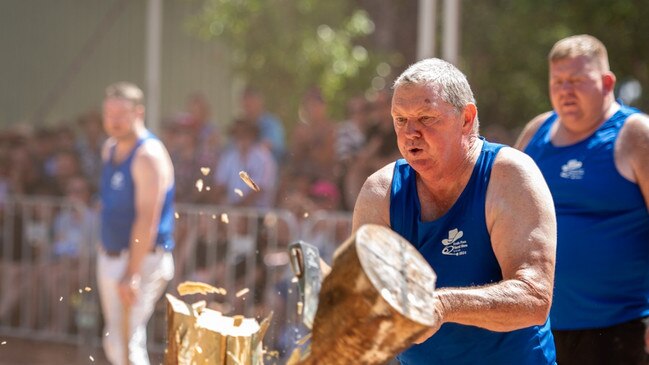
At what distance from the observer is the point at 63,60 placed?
15766mm

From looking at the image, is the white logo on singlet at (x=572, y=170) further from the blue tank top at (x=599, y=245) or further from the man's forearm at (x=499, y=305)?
the man's forearm at (x=499, y=305)

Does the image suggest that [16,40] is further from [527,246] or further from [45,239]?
[527,246]

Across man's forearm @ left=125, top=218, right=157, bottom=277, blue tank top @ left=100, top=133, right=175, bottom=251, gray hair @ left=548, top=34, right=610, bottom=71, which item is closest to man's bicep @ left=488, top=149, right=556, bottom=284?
gray hair @ left=548, top=34, right=610, bottom=71

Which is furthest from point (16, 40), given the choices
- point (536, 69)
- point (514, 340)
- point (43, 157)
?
point (514, 340)

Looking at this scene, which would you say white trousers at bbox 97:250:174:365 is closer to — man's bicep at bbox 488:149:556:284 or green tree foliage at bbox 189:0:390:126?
man's bicep at bbox 488:149:556:284

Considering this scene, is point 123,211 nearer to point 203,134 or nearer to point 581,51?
point 203,134

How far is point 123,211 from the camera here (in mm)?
7863

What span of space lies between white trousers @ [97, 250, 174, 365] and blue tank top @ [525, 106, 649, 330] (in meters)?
3.75

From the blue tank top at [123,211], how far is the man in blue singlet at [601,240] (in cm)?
376

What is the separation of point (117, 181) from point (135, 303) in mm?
947

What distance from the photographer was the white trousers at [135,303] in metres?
7.55

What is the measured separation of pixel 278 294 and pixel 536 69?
527 cm

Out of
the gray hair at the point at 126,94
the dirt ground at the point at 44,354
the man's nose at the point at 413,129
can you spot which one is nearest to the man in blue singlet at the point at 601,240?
the man's nose at the point at 413,129

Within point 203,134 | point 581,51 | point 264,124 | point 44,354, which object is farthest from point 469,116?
point 203,134
